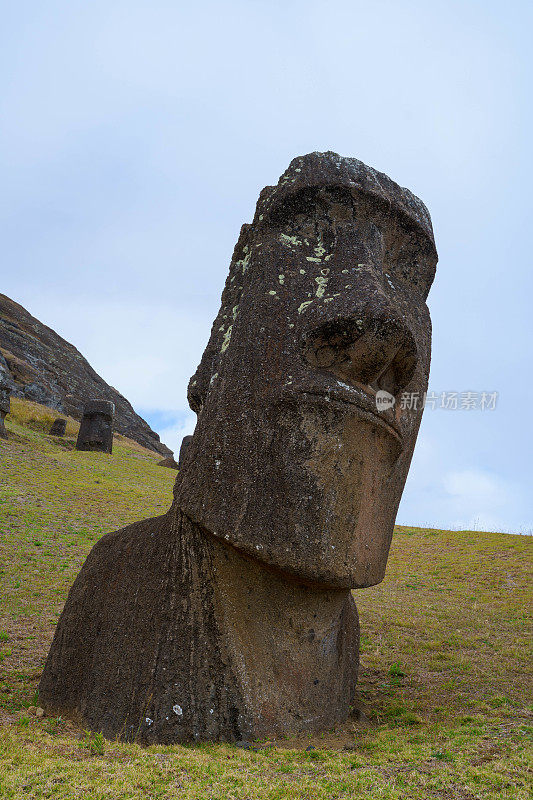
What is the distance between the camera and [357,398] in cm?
406

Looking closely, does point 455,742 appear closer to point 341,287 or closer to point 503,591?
point 341,287

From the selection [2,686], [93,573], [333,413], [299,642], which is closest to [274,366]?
[333,413]

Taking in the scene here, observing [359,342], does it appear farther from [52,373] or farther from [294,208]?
[52,373]

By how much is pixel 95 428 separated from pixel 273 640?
73.2ft

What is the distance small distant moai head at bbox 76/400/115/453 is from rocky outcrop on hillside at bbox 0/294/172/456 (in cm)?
1483

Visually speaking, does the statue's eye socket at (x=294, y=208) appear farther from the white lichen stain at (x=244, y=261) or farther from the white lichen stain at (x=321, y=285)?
the white lichen stain at (x=321, y=285)

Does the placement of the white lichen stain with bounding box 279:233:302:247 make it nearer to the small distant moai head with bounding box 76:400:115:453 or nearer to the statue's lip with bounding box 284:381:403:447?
the statue's lip with bounding box 284:381:403:447

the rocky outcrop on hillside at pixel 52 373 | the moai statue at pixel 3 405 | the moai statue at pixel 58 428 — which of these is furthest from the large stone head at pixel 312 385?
the rocky outcrop on hillside at pixel 52 373

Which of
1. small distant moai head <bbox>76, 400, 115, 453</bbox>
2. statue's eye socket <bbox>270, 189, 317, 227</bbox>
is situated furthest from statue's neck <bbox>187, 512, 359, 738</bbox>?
small distant moai head <bbox>76, 400, 115, 453</bbox>

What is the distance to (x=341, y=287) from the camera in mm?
4238

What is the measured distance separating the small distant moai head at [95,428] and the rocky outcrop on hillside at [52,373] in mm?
14829

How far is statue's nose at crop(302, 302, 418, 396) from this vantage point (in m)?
4.02

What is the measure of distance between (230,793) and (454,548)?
11.9 m

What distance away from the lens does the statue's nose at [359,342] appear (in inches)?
158
